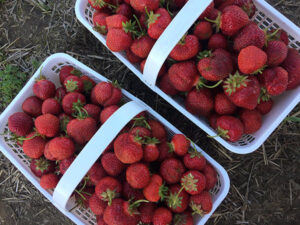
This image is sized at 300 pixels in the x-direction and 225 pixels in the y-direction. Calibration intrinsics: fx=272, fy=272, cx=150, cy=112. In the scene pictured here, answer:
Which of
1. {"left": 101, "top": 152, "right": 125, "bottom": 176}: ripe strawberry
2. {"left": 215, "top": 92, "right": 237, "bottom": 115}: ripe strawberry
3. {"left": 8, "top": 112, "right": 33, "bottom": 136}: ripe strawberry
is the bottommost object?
{"left": 8, "top": 112, "right": 33, "bottom": 136}: ripe strawberry

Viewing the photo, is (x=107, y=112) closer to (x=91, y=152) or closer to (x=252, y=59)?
(x=91, y=152)

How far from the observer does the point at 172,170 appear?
3.62ft

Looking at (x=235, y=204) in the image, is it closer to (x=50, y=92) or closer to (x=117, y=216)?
(x=117, y=216)

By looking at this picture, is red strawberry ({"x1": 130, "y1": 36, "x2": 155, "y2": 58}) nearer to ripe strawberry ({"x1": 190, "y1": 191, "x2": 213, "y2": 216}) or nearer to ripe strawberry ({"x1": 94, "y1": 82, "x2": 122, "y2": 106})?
ripe strawberry ({"x1": 94, "y1": 82, "x2": 122, "y2": 106})

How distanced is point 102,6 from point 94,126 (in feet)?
1.83

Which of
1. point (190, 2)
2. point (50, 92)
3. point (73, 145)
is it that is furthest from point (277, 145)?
point (50, 92)

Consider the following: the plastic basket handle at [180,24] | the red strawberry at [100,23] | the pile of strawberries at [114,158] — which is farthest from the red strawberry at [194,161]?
the red strawberry at [100,23]

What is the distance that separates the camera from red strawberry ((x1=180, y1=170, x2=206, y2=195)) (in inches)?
41.3

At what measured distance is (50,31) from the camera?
1.75m

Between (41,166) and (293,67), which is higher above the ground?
(293,67)

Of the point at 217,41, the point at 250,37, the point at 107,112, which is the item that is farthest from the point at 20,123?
the point at 250,37

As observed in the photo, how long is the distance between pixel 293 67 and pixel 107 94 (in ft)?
2.61

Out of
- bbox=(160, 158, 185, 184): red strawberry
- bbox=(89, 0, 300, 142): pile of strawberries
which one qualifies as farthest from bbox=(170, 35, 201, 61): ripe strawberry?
bbox=(160, 158, 185, 184): red strawberry

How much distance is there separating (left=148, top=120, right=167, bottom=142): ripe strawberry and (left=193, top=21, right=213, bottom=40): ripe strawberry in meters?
0.42
